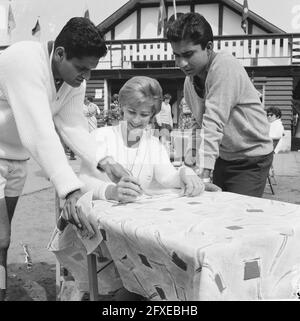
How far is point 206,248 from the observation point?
1.17 meters

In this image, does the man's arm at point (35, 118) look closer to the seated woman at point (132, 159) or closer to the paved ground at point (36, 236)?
the seated woman at point (132, 159)

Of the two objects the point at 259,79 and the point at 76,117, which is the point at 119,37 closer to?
the point at 259,79

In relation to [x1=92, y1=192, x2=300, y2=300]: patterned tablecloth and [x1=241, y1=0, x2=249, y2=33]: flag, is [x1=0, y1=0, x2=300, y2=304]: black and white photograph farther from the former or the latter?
[x1=241, y1=0, x2=249, y2=33]: flag

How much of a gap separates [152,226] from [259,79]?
49.2 ft

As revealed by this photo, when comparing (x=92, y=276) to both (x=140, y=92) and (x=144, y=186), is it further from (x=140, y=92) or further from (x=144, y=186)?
(x=140, y=92)

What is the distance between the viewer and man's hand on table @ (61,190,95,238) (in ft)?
5.54

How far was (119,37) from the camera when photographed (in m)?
19.3

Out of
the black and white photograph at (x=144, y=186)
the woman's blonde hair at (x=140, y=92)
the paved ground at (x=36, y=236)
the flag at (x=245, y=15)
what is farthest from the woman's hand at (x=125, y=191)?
the flag at (x=245, y=15)

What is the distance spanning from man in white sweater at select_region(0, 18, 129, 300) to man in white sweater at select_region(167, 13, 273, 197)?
0.53 m

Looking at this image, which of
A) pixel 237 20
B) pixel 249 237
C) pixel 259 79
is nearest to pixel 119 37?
pixel 237 20

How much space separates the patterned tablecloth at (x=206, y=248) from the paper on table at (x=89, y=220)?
3 cm

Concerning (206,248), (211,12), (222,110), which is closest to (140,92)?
(222,110)

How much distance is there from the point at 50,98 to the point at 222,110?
2.78 ft

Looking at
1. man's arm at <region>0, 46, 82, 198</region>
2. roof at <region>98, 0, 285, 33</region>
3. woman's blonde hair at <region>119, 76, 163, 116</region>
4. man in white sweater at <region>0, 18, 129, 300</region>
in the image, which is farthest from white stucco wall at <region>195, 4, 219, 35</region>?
man's arm at <region>0, 46, 82, 198</region>
